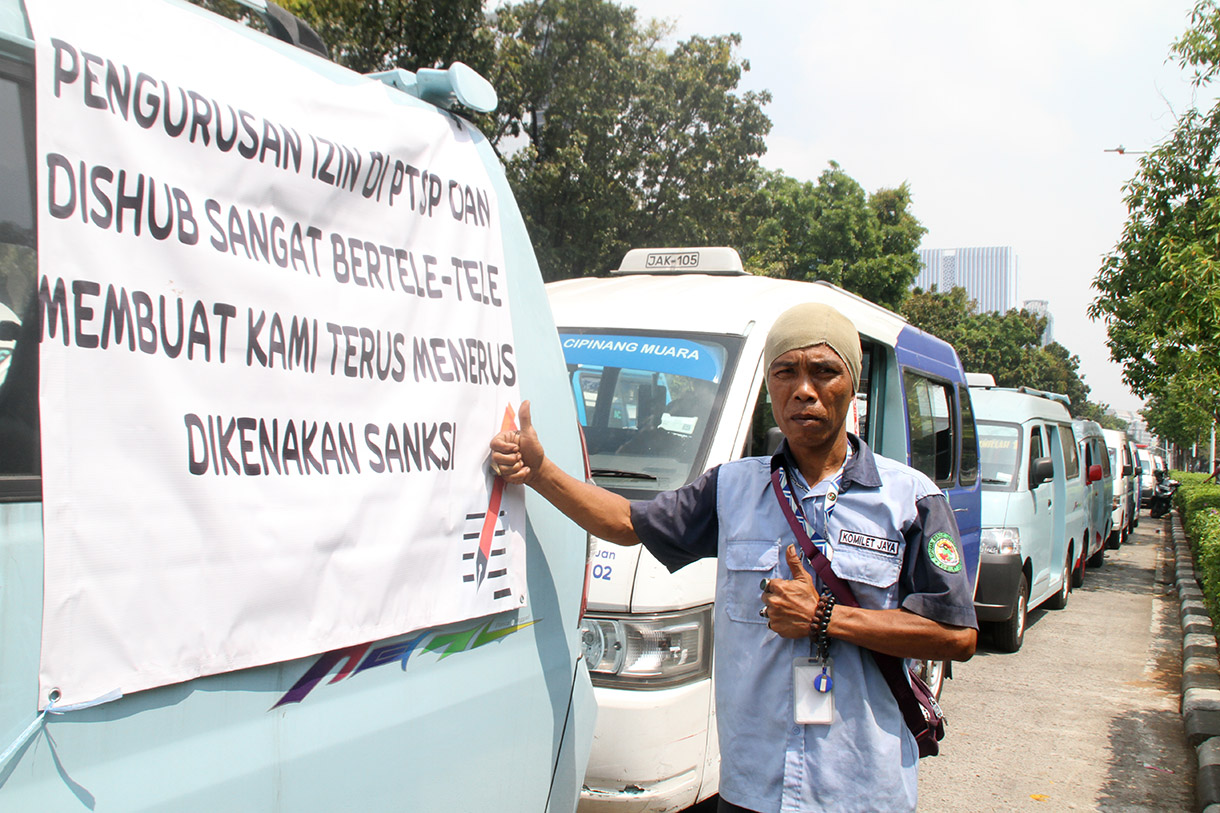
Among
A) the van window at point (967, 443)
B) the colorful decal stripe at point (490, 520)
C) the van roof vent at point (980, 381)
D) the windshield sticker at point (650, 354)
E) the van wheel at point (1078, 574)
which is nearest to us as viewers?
the colorful decal stripe at point (490, 520)

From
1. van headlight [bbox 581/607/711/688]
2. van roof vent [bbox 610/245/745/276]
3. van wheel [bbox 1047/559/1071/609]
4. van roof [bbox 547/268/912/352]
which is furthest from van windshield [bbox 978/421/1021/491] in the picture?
van headlight [bbox 581/607/711/688]

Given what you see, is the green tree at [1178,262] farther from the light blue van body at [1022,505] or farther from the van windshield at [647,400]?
the van windshield at [647,400]

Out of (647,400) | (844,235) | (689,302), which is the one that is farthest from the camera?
(844,235)

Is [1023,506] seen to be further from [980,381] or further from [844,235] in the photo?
[844,235]

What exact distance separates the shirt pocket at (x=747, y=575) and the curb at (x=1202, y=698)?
130 inches

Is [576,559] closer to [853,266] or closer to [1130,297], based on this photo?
[1130,297]

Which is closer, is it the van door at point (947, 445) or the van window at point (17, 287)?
the van window at point (17, 287)

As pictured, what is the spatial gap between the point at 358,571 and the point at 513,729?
59cm

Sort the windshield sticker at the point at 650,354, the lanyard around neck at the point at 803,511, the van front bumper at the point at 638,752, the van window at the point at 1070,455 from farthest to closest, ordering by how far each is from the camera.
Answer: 1. the van window at the point at 1070,455
2. the windshield sticker at the point at 650,354
3. the van front bumper at the point at 638,752
4. the lanyard around neck at the point at 803,511

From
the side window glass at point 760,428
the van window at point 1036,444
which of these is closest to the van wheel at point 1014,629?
the van window at point 1036,444

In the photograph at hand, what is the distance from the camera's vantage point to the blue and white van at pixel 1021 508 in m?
7.92

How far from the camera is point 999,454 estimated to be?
29.3 feet

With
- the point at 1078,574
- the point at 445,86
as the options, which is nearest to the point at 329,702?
the point at 445,86

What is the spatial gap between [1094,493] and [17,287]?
14.5 meters
